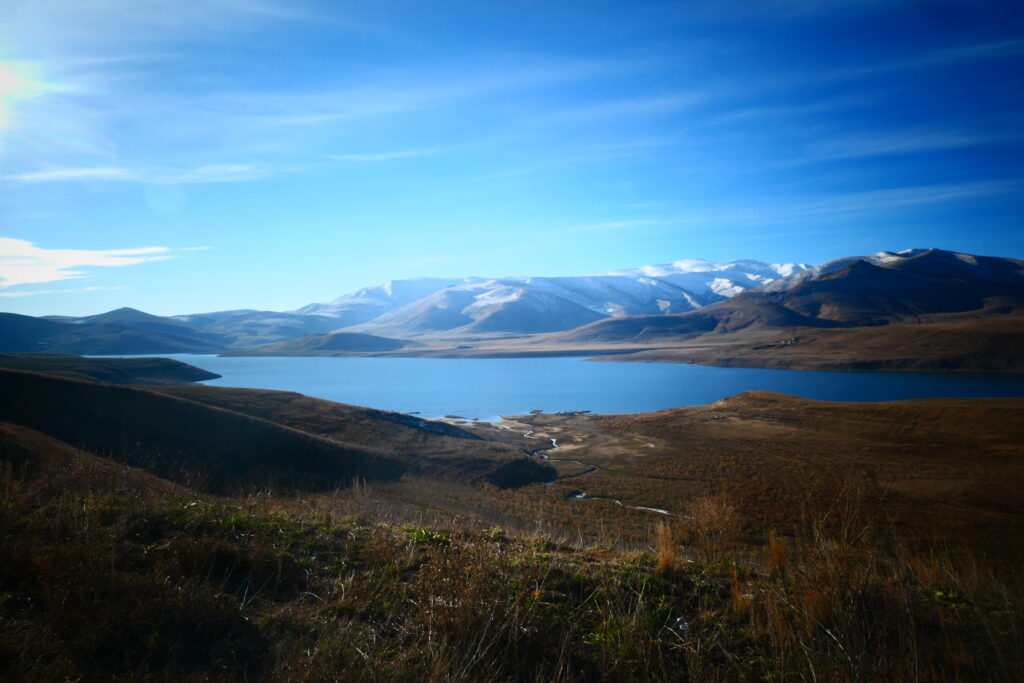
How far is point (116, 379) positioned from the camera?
201ft

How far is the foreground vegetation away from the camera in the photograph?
2.97 metres

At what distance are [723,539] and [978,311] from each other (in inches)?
6352

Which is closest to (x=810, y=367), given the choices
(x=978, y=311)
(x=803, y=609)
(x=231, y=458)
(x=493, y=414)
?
(x=493, y=414)

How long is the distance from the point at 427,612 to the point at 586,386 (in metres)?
72.9

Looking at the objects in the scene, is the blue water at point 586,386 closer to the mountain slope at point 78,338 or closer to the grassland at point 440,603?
the grassland at point 440,603

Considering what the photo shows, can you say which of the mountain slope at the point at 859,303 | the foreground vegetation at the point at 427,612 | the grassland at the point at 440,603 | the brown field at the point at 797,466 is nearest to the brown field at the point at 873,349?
the mountain slope at the point at 859,303

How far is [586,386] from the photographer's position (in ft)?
247

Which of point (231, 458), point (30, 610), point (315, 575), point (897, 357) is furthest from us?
point (897, 357)

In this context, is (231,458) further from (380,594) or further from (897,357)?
(897,357)

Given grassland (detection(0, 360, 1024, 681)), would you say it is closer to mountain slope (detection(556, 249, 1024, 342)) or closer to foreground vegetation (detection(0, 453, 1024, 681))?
foreground vegetation (detection(0, 453, 1024, 681))

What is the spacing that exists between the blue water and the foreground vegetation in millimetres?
44622

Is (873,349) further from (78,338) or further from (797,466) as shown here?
(78,338)

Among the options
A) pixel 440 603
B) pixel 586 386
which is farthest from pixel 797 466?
pixel 586 386

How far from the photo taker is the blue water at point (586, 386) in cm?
5634
